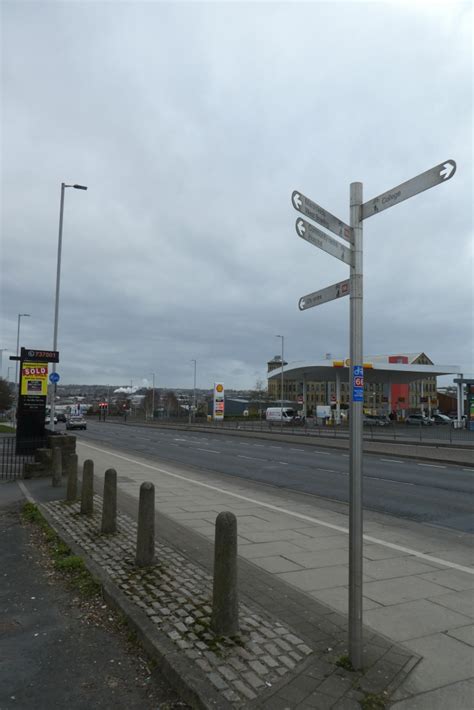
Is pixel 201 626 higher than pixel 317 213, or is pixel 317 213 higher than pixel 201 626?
pixel 317 213

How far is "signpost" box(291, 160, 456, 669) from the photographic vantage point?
350 cm

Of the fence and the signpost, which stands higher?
the signpost

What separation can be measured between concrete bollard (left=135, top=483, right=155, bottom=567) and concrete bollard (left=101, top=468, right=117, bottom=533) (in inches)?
50.6

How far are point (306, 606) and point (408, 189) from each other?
11.7ft

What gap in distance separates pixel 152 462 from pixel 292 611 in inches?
571

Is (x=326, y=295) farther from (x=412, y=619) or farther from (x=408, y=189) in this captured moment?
(x=412, y=619)

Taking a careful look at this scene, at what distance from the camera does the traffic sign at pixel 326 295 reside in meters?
3.74

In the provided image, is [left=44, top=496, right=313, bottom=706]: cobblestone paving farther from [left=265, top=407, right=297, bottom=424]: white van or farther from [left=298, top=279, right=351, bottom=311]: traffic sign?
[left=265, top=407, right=297, bottom=424]: white van

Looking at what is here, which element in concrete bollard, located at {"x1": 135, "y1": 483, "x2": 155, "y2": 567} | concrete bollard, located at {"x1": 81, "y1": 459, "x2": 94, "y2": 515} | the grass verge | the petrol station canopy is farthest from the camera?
the petrol station canopy

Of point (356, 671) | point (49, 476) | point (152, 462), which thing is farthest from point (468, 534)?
point (152, 462)

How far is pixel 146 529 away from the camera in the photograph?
5758 millimetres

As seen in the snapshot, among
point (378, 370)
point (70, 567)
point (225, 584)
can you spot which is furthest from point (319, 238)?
point (378, 370)

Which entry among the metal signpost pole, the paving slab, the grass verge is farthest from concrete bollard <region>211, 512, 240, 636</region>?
the grass verge

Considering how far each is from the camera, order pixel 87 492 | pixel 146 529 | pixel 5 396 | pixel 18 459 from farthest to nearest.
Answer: pixel 5 396, pixel 18 459, pixel 87 492, pixel 146 529
